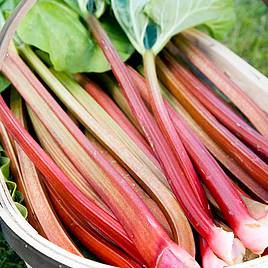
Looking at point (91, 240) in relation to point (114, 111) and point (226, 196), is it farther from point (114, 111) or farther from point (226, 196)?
point (114, 111)

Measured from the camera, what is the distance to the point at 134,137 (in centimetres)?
182

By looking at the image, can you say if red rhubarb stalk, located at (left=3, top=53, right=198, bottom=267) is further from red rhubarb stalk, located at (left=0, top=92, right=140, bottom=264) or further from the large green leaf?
the large green leaf

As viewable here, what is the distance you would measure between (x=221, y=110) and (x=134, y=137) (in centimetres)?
27

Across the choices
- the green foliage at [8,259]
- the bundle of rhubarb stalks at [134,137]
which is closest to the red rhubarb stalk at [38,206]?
the bundle of rhubarb stalks at [134,137]

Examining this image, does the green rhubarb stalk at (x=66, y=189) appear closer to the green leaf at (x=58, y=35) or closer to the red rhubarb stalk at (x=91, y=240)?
the red rhubarb stalk at (x=91, y=240)

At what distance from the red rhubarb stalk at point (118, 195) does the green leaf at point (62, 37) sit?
0.31 feet

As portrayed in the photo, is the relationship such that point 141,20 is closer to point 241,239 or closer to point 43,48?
point 43,48

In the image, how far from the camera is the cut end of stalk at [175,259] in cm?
139

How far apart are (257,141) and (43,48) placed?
26.6 inches

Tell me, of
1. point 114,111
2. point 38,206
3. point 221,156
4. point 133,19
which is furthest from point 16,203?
point 133,19

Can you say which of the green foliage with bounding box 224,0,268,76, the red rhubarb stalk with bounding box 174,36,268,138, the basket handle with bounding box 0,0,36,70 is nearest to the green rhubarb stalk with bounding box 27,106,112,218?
the basket handle with bounding box 0,0,36,70

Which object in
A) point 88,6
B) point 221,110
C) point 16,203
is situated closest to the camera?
point 16,203

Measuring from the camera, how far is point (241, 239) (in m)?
1.49

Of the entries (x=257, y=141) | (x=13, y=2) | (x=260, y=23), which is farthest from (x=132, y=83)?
(x=260, y=23)
